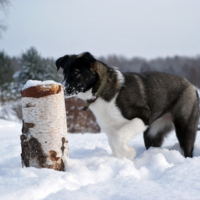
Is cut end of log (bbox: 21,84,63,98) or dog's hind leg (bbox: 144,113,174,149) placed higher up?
cut end of log (bbox: 21,84,63,98)

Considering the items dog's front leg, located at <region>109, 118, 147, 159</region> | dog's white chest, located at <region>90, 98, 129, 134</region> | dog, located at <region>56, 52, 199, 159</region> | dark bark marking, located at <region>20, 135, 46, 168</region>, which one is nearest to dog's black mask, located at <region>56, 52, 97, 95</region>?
dog, located at <region>56, 52, 199, 159</region>

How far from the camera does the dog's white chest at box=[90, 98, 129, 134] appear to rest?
10.2 feet

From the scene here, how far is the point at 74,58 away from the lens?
318 cm

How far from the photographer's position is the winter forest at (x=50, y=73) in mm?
13141

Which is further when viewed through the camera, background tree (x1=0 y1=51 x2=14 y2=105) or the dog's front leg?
background tree (x1=0 y1=51 x2=14 y2=105)

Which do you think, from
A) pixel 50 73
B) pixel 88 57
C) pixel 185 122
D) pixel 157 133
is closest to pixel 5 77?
pixel 50 73

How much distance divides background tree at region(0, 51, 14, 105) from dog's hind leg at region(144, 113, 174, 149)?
105 feet

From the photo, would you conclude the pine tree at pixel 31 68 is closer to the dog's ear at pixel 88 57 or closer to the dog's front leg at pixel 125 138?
the dog's ear at pixel 88 57

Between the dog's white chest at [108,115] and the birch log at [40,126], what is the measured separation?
0.89m

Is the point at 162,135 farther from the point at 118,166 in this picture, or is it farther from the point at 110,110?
the point at 118,166

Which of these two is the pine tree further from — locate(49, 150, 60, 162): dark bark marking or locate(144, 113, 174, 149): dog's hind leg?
locate(49, 150, 60, 162): dark bark marking

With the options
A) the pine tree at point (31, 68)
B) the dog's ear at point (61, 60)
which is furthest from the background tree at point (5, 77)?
the dog's ear at point (61, 60)

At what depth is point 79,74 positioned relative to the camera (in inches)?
123

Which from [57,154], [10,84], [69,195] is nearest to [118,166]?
[57,154]
